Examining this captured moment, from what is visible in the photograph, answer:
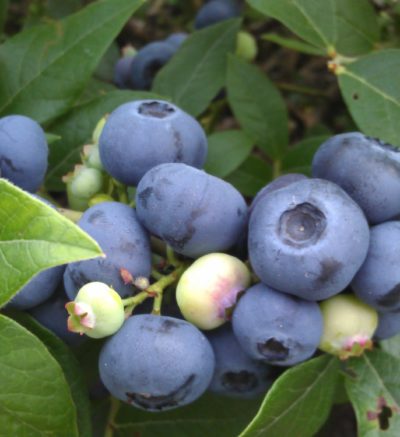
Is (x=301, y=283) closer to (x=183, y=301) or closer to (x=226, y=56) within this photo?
(x=183, y=301)

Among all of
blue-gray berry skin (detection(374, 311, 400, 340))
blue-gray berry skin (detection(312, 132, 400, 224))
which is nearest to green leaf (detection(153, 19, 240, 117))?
blue-gray berry skin (detection(312, 132, 400, 224))

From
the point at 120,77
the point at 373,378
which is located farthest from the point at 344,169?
the point at 120,77

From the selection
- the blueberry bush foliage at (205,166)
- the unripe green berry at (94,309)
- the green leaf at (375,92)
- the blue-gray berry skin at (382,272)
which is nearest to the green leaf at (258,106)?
the blueberry bush foliage at (205,166)

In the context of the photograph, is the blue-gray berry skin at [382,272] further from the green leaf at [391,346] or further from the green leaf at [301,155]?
the green leaf at [301,155]

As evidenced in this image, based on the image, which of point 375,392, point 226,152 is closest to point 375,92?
point 226,152

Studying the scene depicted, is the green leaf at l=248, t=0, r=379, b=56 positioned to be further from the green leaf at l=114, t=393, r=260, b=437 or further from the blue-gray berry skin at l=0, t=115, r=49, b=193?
the green leaf at l=114, t=393, r=260, b=437

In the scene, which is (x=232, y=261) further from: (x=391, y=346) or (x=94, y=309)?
(x=391, y=346)
